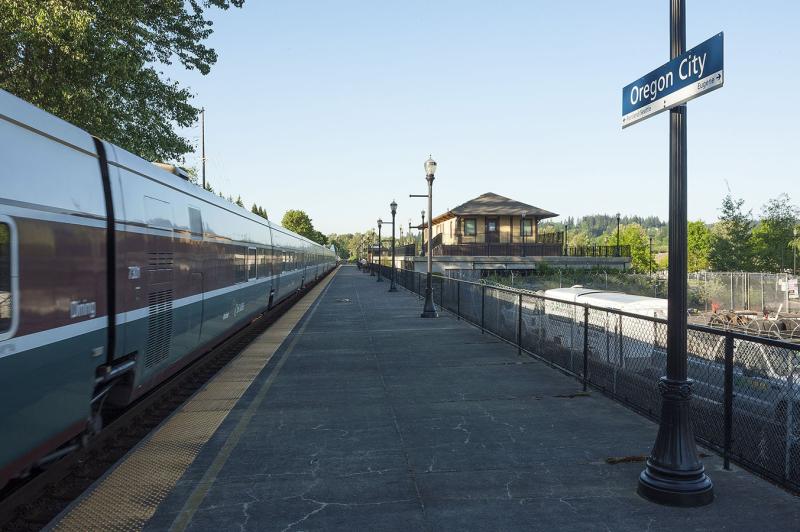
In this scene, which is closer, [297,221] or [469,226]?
[469,226]

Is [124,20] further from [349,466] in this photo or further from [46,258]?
[349,466]

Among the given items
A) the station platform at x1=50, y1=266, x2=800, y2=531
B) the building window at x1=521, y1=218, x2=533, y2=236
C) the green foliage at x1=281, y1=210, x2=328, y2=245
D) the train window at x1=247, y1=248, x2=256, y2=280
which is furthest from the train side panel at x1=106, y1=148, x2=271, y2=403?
the green foliage at x1=281, y1=210, x2=328, y2=245

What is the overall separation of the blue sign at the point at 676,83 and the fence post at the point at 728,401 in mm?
2222

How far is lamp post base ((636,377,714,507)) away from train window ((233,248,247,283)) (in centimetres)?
962

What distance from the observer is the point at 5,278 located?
406 centimetres

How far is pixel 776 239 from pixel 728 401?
2228 inches

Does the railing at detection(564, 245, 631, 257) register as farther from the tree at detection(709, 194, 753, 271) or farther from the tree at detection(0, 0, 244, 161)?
the tree at detection(0, 0, 244, 161)

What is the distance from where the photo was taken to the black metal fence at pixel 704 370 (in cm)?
536

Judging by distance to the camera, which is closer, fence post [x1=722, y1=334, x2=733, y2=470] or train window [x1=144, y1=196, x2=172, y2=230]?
fence post [x1=722, y1=334, x2=733, y2=470]

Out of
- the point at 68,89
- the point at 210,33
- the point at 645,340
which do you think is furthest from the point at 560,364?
the point at 210,33

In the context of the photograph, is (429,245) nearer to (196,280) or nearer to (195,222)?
(195,222)

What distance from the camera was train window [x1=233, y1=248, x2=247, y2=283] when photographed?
12788 millimetres

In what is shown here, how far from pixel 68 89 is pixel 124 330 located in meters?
12.2

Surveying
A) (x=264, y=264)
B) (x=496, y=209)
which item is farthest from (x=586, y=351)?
(x=496, y=209)
